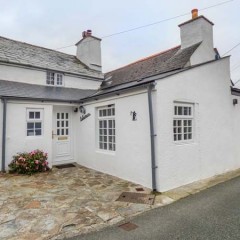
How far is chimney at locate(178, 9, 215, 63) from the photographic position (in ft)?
34.8

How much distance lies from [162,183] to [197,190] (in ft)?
3.87

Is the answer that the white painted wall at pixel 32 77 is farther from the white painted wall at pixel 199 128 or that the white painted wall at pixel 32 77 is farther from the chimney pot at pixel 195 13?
the white painted wall at pixel 199 128

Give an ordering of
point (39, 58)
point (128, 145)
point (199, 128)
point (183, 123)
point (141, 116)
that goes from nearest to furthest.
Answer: point (141, 116), point (183, 123), point (128, 145), point (199, 128), point (39, 58)

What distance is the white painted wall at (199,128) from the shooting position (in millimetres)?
6625

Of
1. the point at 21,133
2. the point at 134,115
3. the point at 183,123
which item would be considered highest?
the point at 134,115

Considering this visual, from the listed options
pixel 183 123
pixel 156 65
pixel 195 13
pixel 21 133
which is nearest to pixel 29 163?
pixel 21 133

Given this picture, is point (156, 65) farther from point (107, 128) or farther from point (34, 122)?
point (34, 122)

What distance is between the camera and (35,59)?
41.9ft

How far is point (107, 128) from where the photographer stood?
29.6 feet

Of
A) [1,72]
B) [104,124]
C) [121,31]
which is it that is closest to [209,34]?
[121,31]

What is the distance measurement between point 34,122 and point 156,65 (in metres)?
7.31

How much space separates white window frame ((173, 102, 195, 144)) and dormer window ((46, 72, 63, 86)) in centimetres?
856

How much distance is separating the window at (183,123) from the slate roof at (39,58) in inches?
338

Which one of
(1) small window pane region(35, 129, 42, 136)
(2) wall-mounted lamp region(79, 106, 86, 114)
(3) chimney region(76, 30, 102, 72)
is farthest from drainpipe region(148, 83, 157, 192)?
(3) chimney region(76, 30, 102, 72)
